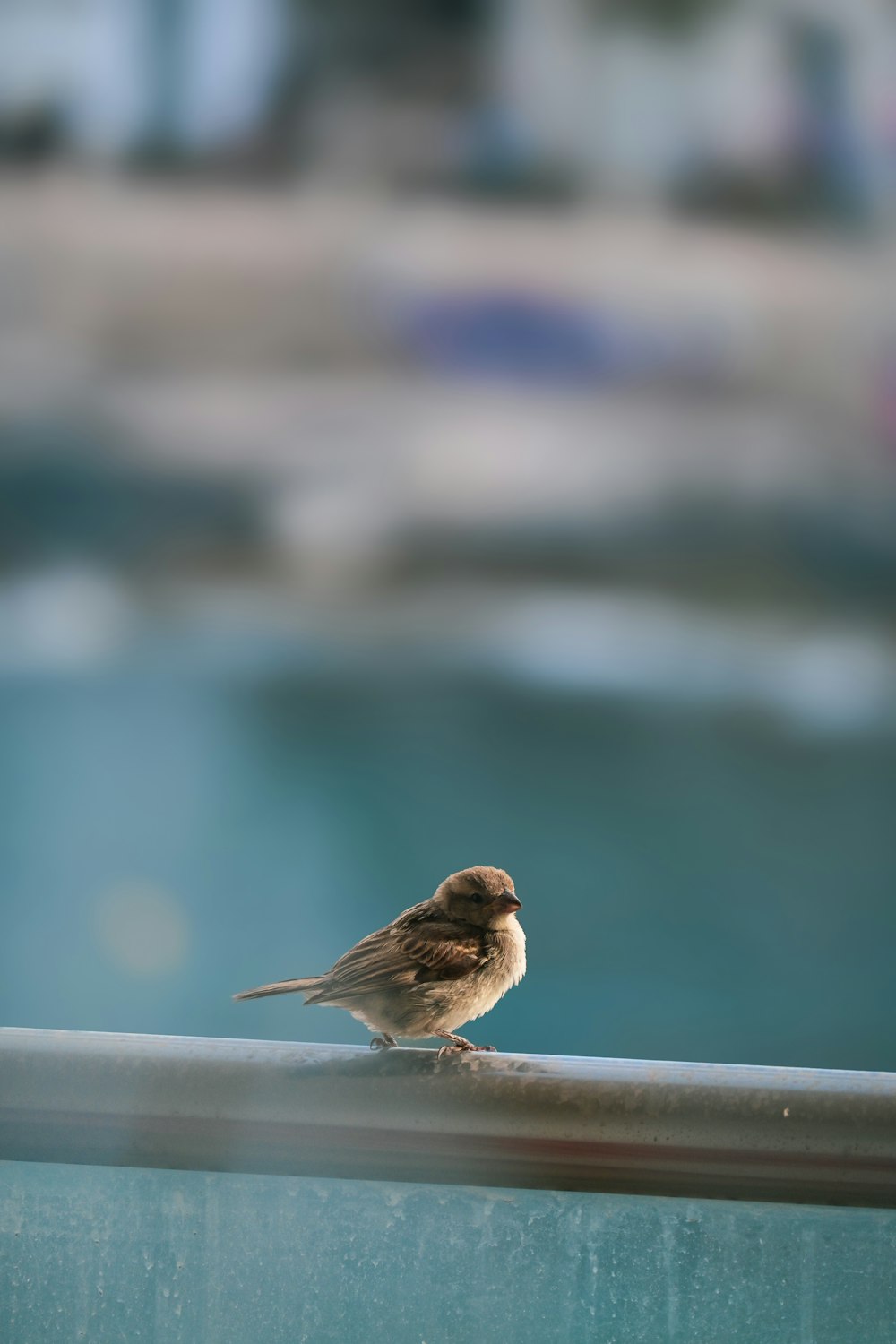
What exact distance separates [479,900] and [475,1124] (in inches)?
28.7

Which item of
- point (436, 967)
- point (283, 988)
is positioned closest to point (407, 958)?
point (436, 967)

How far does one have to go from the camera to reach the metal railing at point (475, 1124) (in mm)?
673

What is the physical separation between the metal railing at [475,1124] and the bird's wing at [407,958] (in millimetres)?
634

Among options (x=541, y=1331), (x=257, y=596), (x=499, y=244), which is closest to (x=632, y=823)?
(x=257, y=596)

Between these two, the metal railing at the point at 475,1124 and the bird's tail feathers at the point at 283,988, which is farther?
the bird's tail feathers at the point at 283,988

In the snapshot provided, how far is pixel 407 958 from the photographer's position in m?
1.35

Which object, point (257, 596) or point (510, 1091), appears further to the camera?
point (257, 596)

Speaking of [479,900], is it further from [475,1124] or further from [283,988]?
[475,1124]

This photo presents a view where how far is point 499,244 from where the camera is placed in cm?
605

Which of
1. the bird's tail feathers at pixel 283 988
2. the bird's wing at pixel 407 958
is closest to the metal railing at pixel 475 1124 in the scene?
the bird's tail feathers at pixel 283 988

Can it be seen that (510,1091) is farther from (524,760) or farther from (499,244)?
(524,760)

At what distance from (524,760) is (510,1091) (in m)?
6.96

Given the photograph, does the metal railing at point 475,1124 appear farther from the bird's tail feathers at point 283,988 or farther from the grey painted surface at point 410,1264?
the bird's tail feathers at point 283,988

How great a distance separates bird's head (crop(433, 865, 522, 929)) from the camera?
1415 mm
